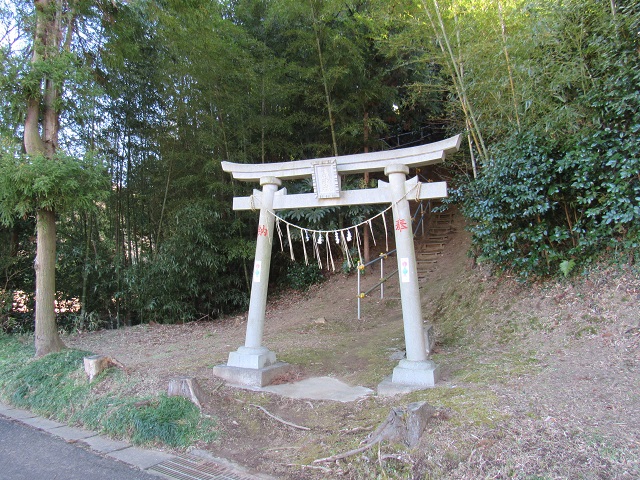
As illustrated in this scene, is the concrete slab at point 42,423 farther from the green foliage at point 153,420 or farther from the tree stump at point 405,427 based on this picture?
the tree stump at point 405,427

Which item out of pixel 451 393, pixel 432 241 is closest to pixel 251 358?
pixel 451 393

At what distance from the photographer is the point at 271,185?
4914 mm

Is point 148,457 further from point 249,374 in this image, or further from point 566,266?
point 566,266

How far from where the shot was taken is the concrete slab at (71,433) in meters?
3.49

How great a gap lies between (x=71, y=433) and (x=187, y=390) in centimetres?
100

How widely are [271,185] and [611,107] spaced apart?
3800 mm

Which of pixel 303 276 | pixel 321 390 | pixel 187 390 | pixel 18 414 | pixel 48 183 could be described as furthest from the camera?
pixel 303 276

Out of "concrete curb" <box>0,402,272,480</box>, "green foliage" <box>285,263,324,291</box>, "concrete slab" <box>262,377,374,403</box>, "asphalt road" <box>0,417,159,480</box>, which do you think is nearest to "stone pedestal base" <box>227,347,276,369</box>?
"concrete slab" <box>262,377,374,403</box>

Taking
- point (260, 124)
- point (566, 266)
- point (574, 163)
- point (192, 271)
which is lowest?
point (566, 266)

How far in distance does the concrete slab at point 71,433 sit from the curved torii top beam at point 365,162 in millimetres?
3032

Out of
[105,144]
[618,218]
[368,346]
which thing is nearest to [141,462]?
[368,346]

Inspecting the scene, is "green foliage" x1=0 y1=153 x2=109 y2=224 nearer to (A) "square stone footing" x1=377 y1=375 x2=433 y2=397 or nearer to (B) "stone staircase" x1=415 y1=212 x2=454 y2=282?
(A) "square stone footing" x1=377 y1=375 x2=433 y2=397

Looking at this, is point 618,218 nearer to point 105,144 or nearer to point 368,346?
point 368,346

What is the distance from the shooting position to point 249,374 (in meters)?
4.43
